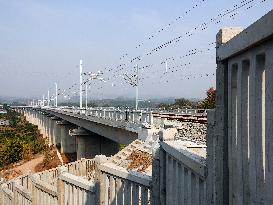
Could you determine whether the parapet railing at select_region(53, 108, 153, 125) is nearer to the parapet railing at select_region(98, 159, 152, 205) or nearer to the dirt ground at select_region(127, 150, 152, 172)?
the dirt ground at select_region(127, 150, 152, 172)

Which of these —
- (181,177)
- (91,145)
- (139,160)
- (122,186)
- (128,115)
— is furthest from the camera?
(91,145)

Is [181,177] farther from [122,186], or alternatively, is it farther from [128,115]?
[128,115]

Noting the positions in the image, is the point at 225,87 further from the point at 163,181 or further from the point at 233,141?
the point at 163,181

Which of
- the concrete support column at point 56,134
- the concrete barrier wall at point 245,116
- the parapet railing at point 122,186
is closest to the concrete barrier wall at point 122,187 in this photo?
the parapet railing at point 122,186

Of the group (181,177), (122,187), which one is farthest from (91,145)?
(181,177)

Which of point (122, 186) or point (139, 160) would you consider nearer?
point (122, 186)

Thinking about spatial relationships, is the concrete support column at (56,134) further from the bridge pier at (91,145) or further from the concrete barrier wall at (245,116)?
the concrete barrier wall at (245,116)

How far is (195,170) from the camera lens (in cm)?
434

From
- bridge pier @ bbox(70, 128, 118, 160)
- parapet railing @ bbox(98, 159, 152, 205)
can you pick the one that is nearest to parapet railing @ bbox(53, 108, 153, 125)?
bridge pier @ bbox(70, 128, 118, 160)

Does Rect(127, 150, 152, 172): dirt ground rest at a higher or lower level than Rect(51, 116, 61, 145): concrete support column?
higher

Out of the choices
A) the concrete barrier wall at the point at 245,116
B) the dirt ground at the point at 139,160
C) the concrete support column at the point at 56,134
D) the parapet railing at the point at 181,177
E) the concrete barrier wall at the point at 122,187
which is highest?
the concrete barrier wall at the point at 245,116

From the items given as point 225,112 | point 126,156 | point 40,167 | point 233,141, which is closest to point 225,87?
point 225,112

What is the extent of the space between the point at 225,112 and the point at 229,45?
0.60 meters

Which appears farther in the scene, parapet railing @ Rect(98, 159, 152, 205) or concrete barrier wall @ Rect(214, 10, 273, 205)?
parapet railing @ Rect(98, 159, 152, 205)
